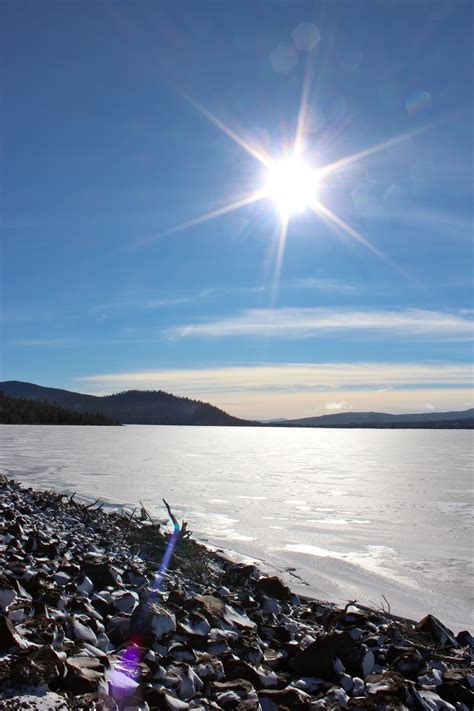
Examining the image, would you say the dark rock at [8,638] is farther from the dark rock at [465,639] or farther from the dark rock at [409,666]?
the dark rock at [465,639]

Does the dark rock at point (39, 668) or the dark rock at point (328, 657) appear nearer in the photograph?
the dark rock at point (39, 668)

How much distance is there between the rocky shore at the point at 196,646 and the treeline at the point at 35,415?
126056 millimetres

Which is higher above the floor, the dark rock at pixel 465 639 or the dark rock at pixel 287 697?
the dark rock at pixel 287 697

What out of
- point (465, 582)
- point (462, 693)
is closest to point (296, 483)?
point (465, 582)

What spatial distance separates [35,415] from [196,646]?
139480 mm

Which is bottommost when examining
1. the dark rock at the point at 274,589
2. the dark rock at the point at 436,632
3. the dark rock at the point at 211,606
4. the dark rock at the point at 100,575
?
the dark rock at the point at 436,632

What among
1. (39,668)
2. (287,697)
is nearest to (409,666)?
(287,697)

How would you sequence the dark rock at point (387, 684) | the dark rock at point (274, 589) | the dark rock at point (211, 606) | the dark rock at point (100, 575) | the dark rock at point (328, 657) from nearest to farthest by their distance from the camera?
1. the dark rock at point (387, 684)
2. the dark rock at point (328, 657)
3. the dark rock at point (211, 606)
4. the dark rock at point (100, 575)
5. the dark rock at point (274, 589)

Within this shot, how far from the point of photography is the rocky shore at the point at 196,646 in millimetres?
3779

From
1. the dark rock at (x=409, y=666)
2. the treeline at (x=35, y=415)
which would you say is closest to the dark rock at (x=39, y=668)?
the dark rock at (x=409, y=666)

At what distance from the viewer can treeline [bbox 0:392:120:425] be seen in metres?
124

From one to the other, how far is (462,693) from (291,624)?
6.51 feet

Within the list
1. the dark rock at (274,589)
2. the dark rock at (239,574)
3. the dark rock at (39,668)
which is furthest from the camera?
the dark rock at (239,574)

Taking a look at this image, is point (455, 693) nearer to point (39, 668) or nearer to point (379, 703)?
point (379, 703)
